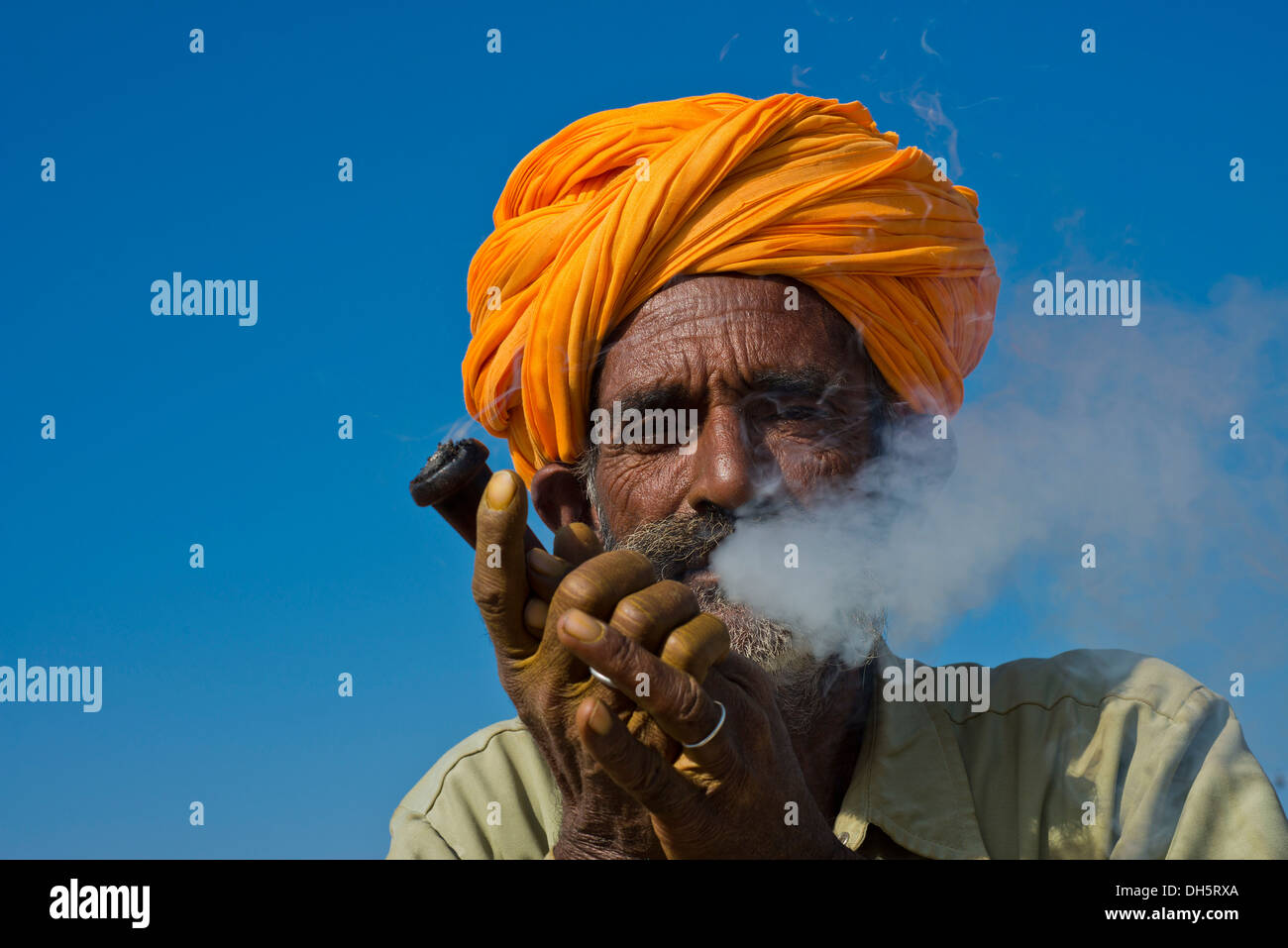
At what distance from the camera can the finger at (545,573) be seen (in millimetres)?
2607

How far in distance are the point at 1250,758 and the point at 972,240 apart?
202 cm

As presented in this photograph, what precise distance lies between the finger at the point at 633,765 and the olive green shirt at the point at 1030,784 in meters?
1.38

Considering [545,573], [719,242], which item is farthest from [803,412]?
[545,573]

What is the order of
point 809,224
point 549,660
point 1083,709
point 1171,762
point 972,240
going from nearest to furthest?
1. point 549,660
2. point 1171,762
3. point 1083,709
4. point 809,224
5. point 972,240

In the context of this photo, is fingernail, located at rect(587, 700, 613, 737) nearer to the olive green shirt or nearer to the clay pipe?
the clay pipe

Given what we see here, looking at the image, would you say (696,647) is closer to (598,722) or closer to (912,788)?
(598,722)

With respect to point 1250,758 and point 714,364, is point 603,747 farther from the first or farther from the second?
point 1250,758

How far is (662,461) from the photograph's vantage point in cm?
389

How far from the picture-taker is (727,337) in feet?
13.1

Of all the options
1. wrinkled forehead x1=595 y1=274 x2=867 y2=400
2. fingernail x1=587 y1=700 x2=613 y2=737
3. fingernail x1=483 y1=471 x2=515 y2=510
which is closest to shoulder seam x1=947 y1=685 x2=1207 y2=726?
wrinkled forehead x1=595 y1=274 x2=867 y2=400

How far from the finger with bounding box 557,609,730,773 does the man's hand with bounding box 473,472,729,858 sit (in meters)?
0.01

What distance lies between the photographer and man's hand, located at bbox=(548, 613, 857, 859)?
2.37m

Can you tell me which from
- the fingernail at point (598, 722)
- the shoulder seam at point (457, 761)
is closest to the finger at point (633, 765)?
the fingernail at point (598, 722)

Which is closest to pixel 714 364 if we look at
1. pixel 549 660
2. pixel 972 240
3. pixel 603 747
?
pixel 972 240
